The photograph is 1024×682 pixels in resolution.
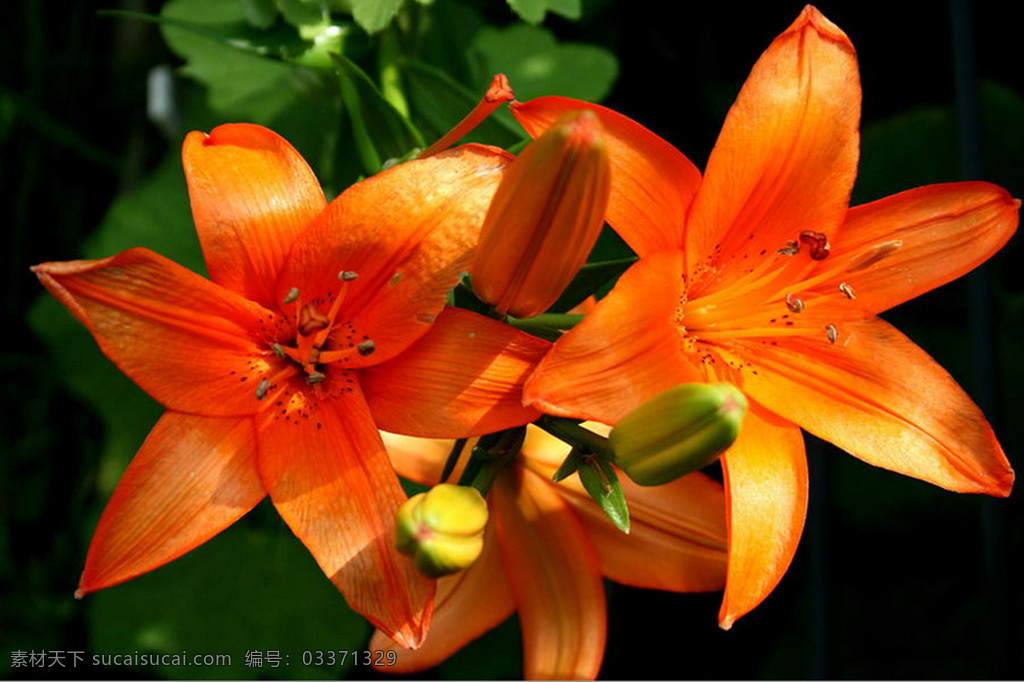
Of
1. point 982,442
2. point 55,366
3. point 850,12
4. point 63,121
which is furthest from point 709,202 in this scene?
point 63,121

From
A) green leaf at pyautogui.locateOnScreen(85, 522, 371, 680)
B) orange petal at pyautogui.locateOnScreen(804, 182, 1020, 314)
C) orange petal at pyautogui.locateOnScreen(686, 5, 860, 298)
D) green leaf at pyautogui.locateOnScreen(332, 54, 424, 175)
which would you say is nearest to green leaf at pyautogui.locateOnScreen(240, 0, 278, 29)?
green leaf at pyautogui.locateOnScreen(332, 54, 424, 175)

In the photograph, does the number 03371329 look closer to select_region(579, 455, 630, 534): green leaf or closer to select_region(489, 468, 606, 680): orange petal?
select_region(489, 468, 606, 680): orange petal

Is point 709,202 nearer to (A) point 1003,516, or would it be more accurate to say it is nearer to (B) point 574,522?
A: (B) point 574,522

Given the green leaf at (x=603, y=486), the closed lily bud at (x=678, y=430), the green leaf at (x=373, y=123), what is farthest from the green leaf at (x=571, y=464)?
the green leaf at (x=373, y=123)

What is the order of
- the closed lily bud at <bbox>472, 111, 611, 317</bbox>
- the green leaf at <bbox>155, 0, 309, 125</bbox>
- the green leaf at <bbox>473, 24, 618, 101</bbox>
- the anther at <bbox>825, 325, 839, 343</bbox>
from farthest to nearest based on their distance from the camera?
the green leaf at <bbox>473, 24, 618, 101</bbox>
the green leaf at <bbox>155, 0, 309, 125</bbox>
the anther at <bbox>825, 325, 839, 343</bbox>
the closed lily bud at <bbox>472, 111, 611, 317</bbox>

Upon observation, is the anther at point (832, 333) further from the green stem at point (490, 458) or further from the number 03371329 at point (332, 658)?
the number 03371329 at point (332, 658)

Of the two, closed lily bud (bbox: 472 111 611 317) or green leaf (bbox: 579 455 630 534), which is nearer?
closed lily bud (bbox: 472 111 611 317)
